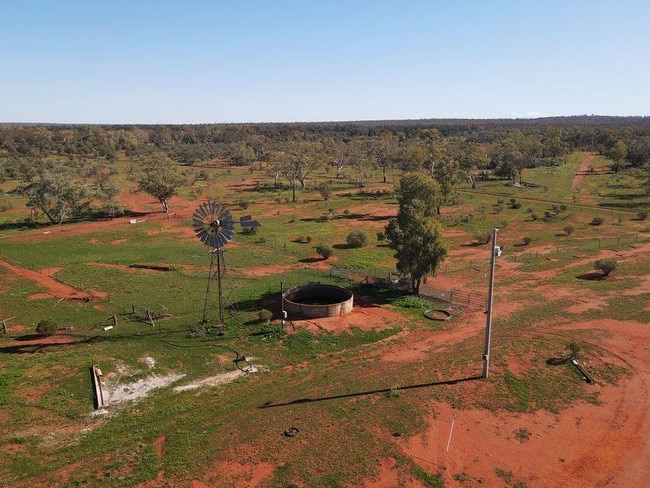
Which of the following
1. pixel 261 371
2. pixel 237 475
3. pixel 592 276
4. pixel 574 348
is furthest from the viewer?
pixel 592 276

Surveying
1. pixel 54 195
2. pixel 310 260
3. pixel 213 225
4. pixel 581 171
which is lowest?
pixel 310 260

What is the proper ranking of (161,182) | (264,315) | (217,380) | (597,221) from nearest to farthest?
(217,380), (264,315), (597,221), (161,182)

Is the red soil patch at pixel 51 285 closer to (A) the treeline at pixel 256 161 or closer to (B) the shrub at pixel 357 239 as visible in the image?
(A) the treeline at pixel 256 161

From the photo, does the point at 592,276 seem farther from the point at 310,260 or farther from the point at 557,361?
the point at 310,260

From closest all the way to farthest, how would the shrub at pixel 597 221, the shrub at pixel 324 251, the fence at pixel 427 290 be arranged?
the fence at pixel 427 290
the shrub at pixel 324 251
the shrub at pixel 597 221

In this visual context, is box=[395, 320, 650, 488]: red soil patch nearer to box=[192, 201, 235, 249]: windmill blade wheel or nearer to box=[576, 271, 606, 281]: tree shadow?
box=[192, 201, 235, 249]: windmill blade wheel

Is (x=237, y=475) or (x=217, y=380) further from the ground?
(x=237, y=475)

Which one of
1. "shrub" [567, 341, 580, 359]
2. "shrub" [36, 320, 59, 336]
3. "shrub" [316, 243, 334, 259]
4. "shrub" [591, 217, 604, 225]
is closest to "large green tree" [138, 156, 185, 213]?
A: "shrub" [316, 243, 334, 259]

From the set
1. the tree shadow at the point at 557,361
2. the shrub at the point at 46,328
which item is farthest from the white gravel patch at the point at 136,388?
the tree shadow at the point at 557,361

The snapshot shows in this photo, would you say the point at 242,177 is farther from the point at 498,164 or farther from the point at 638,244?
the point at 638,244

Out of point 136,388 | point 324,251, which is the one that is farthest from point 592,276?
point 136,388

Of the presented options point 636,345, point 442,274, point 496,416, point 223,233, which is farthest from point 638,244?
point 223,233
